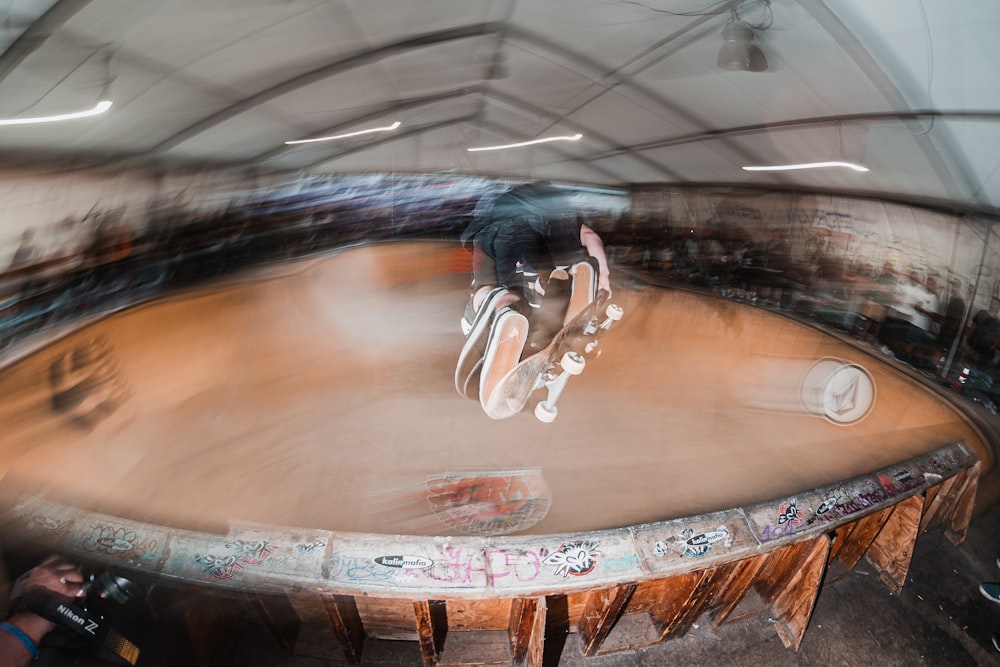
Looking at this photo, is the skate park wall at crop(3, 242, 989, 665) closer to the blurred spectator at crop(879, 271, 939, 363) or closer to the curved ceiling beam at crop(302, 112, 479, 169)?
the blurred spectator at crop(879, 271, 939, 363)

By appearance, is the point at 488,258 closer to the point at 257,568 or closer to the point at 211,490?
the point at 257,568

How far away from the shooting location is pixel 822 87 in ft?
4.23

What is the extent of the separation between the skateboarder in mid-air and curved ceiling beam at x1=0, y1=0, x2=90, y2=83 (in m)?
1.04

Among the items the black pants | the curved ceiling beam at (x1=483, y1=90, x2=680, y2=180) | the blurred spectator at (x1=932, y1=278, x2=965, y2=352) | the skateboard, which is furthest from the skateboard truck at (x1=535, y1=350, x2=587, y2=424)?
the blurred spectator at (x1=932, y1=278, x2=965, y2=352)

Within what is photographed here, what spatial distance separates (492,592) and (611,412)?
1.20 metres

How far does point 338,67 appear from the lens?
108 cm

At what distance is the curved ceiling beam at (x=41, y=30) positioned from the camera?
0.82 meters

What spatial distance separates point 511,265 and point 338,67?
769 mm

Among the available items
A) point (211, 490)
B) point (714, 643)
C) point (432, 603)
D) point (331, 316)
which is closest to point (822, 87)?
point (331, 316)

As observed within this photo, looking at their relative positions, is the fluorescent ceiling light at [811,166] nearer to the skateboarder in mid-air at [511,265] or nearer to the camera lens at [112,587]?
the skateboarder in mid-air at [511,265]

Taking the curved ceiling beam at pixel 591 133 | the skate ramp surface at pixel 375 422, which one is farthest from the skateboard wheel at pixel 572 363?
the curved ceiling beam at pixel 591 133

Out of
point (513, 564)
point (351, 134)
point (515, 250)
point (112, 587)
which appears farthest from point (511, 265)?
point (112, 587)

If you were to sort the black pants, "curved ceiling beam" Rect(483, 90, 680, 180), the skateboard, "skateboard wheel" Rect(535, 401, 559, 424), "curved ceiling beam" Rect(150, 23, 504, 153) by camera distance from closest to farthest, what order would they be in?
"curved ceiling beam" Rect(150, 23, 504, 153) < "curved ceiling beam" Rect(483, 90, 680, 180) < the black pants < the skateboard < "skateboard wheel" Rect(535, 401, 559, 424)

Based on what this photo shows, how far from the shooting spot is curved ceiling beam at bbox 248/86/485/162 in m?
1.23
